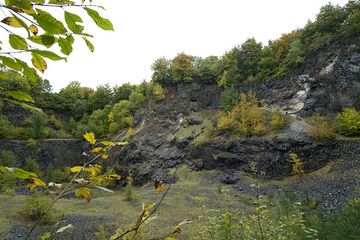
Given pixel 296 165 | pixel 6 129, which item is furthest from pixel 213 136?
pixel 6 129

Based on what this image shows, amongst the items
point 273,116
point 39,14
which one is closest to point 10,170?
point 39,14

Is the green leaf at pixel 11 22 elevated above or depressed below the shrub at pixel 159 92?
below

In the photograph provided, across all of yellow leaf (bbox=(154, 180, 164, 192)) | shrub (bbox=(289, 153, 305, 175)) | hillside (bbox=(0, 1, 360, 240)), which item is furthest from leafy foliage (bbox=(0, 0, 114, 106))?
shrub (bbox=(289, 153, 305, 175))

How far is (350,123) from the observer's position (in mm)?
25094

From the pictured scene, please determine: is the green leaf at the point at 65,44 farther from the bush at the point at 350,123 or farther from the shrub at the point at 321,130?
the bush at the point at 350,123

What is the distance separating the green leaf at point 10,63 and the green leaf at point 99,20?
247mm

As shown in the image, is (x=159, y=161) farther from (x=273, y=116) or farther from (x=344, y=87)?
(x=344, y=87)

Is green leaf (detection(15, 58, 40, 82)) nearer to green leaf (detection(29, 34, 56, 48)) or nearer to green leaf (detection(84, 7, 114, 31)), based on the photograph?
green leaf (detection(29, 34, 56, 48))

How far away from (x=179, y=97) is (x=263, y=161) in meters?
16.4

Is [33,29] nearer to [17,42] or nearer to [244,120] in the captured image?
[17,42]

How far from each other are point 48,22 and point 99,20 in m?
0.15

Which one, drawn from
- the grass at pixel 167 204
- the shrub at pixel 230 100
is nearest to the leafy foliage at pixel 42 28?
the grass at pixel 167 204

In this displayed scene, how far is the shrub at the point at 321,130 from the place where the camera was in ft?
84.0

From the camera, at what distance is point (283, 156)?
26984 mm
